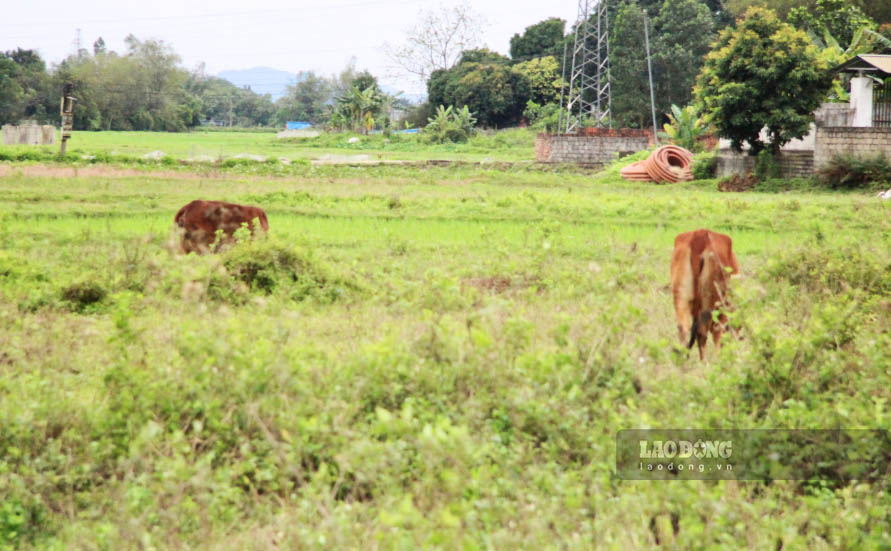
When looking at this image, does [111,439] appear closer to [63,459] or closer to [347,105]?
[63,459]

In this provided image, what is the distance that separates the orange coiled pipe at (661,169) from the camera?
24.0 metres

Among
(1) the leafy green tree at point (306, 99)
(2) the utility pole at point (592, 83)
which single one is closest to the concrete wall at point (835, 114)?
A: (2) the utility pole at point (592, 83)

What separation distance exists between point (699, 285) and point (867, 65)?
19.0m

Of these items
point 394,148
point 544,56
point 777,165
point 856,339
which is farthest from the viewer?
point 544,56

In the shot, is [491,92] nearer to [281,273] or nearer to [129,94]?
[129,94]

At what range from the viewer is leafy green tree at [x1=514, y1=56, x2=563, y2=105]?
52.0 metres

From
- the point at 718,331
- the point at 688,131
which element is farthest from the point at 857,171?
the point at 718,331

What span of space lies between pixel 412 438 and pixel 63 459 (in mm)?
1547

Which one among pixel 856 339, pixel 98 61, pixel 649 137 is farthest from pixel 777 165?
pixel 98 61

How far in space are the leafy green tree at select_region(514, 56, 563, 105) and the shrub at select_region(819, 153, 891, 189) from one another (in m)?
32.0

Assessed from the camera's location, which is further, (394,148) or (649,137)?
(394,148)

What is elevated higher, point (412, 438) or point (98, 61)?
point (98, 61)

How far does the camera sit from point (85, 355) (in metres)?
5.84

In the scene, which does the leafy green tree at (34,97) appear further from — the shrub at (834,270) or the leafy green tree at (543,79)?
the shrub at (834,270)
